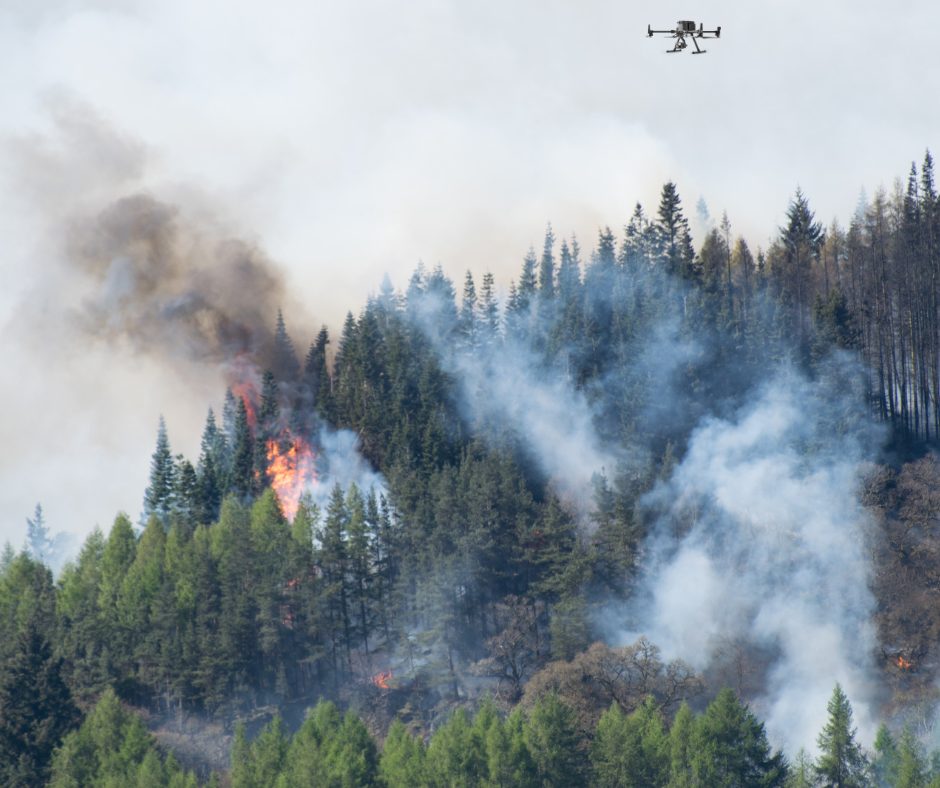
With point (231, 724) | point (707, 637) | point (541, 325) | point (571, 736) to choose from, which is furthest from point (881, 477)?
point (231, 724)

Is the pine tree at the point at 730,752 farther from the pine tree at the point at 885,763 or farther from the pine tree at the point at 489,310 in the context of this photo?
the pine tree at the point at 489,310

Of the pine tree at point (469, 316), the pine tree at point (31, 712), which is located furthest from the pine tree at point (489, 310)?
the pine tree at point (31, 712)

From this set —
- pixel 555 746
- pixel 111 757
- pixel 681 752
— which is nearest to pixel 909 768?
pixel 681 752

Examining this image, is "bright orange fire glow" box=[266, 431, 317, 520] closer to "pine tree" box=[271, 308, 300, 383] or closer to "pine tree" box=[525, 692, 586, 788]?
"pine tree" box=[271, 308, 300, 383]

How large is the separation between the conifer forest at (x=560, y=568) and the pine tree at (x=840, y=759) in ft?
0.60

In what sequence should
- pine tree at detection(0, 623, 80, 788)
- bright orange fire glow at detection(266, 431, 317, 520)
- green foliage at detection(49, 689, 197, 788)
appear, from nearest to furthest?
1. green foliage at detection(49, 689, 197, 788)
2. pine tree at detection(0, 623, 80, 788)
3. bright orange fire glow at detection(266, 431, 317, 520)

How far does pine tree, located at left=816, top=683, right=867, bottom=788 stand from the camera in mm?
60562

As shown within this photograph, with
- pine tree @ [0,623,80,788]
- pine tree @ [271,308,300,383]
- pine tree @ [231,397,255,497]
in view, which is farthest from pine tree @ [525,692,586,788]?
→ pine tree @ [271,308,300,383]

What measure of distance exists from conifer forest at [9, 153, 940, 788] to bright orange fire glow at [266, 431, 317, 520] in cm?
A: 51

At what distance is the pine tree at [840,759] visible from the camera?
6056 cm

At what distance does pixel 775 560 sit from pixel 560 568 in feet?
58.6

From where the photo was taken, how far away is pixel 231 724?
84.2 metres

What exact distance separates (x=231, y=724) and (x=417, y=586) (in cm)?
1900

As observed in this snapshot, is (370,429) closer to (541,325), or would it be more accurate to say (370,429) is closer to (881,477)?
(541,325)
